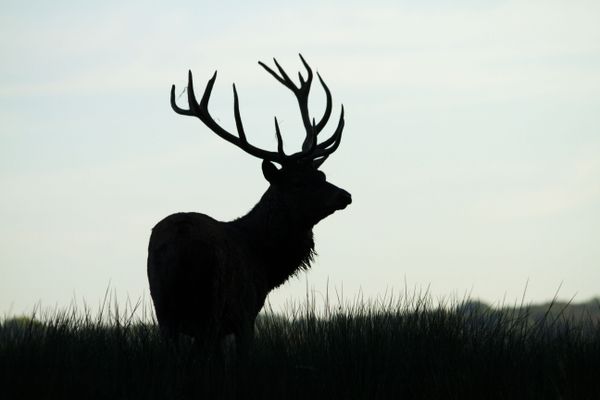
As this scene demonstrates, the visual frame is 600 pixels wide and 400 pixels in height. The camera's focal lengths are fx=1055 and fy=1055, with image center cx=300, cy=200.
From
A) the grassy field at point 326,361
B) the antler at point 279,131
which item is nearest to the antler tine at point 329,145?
the antler at point 279,131

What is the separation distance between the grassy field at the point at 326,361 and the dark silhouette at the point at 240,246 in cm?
29

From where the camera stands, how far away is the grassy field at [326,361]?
20.0 ft

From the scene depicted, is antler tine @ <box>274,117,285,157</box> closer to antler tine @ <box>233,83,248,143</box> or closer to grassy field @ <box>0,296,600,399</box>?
antler tine @ <box>233,83,248,143</box>

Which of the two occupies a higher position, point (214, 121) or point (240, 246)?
point (214, 121)

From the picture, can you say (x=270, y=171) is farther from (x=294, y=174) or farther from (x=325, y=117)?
(x=325, y=117)

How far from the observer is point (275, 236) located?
8422mm

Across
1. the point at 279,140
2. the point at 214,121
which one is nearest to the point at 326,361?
the point at 279,140

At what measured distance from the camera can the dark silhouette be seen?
7375 millimetres

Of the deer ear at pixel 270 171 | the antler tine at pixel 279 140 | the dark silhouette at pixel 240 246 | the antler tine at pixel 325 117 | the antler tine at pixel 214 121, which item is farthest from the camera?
the antler tine at pixel 325 117

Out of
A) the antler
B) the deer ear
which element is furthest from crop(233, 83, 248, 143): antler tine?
the deer ear

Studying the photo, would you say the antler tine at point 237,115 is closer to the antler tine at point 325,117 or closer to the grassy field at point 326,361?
the antler tine at point 325,117

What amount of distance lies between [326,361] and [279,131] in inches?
94.5

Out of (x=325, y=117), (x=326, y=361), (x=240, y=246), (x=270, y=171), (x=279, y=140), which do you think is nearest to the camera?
(x=326, y=361)

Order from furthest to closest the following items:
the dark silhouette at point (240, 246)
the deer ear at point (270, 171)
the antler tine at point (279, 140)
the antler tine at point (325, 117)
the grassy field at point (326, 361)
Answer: the antler tine at point (325, 117)
the antler tine at point (279, 140)
the deer ear at point (270, 171)
the dark silhouette at point (240, 246)
the grassy field at point (326, 361)
